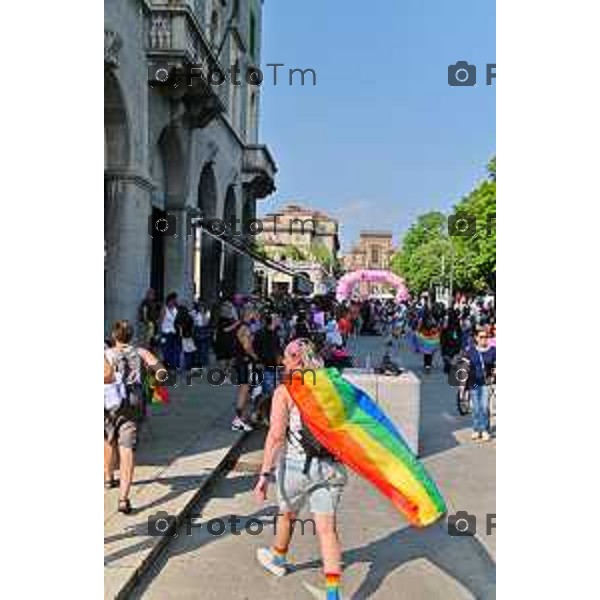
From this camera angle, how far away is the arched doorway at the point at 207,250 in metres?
23.9

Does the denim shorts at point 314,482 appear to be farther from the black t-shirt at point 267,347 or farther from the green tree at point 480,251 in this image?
the green tree at point 480,251

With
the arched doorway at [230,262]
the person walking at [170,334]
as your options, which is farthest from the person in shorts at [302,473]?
the arched doorway at [230,262]

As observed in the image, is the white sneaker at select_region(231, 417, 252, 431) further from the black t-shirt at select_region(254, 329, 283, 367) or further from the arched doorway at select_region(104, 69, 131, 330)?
the arched doorway at select_region(104, 69, 131, 330)

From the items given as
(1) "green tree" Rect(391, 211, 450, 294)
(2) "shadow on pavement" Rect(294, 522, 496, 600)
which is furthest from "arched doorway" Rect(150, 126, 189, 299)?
(1) "green tree" Rect(391, 211, 450, 294)

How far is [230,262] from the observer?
3045 centimetres

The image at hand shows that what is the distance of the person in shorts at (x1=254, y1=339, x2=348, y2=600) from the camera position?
5570 mm

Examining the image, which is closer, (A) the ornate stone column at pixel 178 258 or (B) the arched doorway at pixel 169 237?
(B) the arched doorway at pixel 169 237

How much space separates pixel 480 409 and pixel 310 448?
6.96 metres

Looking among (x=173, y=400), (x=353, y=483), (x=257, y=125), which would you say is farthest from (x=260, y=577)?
(x=257, y=125)

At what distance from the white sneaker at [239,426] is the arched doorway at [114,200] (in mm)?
4080

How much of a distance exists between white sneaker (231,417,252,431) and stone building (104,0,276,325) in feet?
15.1
